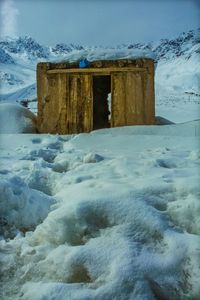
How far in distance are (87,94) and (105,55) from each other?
85 centimetres

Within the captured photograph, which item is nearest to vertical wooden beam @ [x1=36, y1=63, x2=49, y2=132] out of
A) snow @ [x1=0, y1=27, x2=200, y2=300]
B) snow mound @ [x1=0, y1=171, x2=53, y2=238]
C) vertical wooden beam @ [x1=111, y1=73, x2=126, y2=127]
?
vertical wooden beam @ [x1=111, y1=73, x2=126, y2=127]

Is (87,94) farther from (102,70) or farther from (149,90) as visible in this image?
(149,90)

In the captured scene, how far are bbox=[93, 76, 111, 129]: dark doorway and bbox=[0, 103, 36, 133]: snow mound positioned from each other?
7.37 feet

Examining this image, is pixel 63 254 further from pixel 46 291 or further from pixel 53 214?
pixel 53 214

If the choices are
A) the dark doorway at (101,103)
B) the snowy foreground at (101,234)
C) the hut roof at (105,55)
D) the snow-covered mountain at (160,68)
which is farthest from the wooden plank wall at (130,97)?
the snowy foreground at (101,234)

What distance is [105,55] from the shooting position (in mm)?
8047

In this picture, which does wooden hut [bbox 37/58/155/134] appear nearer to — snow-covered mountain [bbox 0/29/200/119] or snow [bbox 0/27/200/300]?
snow-covered mountain [bbox 0/29/200/119]

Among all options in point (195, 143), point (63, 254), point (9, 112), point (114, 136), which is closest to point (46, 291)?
point (63, 254)

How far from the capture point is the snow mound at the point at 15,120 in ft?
27.0

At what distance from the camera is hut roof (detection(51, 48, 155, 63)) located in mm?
7996

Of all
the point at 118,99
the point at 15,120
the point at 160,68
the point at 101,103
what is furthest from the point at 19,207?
the point at 160,68

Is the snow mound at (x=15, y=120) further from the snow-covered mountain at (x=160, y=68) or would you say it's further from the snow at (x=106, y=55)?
the snow at (x=106, y=55)

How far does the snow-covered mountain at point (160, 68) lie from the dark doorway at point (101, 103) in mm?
1322

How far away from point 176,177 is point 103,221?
3.38ft
